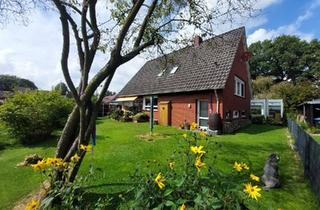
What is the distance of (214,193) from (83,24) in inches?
205

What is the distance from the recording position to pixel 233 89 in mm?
22172

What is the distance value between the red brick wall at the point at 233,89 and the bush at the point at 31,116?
36.1 feet

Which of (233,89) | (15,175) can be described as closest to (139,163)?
(15,175)

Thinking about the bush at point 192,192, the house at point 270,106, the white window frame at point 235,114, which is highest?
the house at point 270,106

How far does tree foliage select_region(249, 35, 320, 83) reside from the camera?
62062 mm

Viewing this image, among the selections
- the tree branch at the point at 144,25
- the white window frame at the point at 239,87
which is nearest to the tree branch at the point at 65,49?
the tree branch at the point at 144,25

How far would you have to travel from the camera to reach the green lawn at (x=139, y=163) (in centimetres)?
771

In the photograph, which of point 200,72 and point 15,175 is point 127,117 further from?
point 15,175

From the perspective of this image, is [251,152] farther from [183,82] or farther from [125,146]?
[183,82]

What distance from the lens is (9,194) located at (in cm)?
808

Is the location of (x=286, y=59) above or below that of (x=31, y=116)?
above

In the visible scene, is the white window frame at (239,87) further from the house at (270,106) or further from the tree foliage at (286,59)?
the tree foliage at (286,59)

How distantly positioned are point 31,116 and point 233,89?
14.1 metres

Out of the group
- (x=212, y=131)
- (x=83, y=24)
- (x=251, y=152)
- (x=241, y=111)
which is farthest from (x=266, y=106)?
(x=83, y=24)
